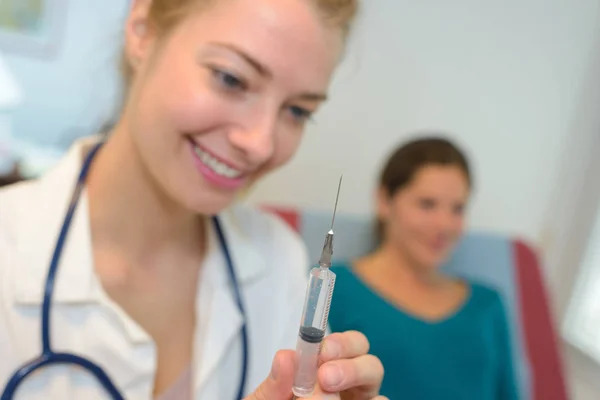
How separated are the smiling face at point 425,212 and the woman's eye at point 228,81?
0.56 m

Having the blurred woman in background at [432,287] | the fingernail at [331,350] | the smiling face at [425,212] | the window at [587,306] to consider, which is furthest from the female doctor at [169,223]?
the window at [587,306]

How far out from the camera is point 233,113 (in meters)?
0.54

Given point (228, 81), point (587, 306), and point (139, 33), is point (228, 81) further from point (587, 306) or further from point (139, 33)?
point (587, 306)

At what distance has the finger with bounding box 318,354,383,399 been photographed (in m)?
0.38

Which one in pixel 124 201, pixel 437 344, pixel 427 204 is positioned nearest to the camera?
pixel 124 201

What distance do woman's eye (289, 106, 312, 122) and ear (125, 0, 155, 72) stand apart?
0.64 ft

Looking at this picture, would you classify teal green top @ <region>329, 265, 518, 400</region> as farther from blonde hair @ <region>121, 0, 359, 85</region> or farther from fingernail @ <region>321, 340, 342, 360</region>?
blonde hair @ <region>121, 0, 359, 85</region>

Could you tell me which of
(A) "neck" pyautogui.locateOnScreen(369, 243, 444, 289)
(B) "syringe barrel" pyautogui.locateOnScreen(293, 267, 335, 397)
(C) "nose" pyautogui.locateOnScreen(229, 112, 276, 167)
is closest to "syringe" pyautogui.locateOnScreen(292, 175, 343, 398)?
(B) "syringe barrel" pyautogui.locateOnScreen(293, 267, 335, 397)

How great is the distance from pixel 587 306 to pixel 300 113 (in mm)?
1192

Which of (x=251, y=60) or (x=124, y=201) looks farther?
(x=124, y=201)

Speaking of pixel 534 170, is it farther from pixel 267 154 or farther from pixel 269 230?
pixel 267 154

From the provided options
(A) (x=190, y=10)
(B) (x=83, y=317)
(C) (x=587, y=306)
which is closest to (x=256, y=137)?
(A) (x=190, y=10)

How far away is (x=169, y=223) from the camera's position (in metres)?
0.71

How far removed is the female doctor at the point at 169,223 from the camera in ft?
1.73
